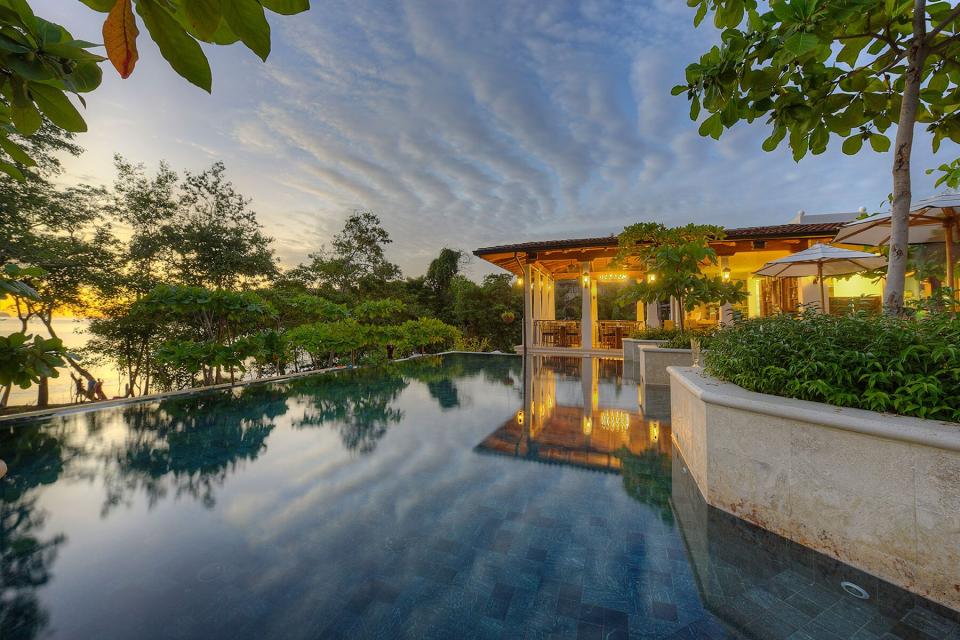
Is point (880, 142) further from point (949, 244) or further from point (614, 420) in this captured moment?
point (949, 244)

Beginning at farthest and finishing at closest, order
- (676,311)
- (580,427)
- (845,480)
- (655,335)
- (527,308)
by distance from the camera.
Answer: (527,308) → (655,335) → (676,311) → (580,427) → (845,480)

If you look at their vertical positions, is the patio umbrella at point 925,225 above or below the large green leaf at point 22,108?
above

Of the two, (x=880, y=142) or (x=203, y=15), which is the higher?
(x=880, y=142)

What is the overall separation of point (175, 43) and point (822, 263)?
999cm

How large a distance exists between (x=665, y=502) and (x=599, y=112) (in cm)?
1178

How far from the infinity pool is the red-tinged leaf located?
222 cm

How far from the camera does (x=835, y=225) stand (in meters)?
9.56

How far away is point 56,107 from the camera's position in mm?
642

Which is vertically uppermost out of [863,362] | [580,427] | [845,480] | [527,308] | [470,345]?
[527,308]

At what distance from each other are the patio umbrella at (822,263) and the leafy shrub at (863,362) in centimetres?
512

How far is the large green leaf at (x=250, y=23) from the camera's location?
1.56 ft

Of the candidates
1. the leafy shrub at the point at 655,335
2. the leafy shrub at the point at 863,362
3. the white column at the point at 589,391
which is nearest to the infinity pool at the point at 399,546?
the white column at the point at 589,391

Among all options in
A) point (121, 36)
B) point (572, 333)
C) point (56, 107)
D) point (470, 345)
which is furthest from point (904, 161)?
point (470, 345)

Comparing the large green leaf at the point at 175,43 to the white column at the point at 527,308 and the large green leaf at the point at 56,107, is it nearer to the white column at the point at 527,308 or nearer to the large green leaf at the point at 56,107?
the large green leaf at the point at 56,107
